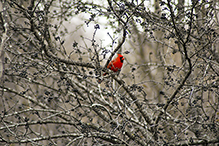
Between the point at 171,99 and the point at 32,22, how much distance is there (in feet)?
6.85

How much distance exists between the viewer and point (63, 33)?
4613 mm

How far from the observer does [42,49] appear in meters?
3.12

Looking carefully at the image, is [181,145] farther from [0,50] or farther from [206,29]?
[0,50]

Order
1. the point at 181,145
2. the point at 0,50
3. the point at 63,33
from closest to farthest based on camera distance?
the point at 0,50, the point at 181,145, the point at 63,33

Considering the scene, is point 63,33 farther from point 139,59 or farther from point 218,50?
point 139,59

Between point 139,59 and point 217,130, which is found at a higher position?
point 139,59

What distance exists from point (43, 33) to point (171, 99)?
1.90 meters

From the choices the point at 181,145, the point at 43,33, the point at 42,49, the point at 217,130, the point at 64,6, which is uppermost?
the point at 64,6

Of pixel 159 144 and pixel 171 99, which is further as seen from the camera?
pixel 171 99

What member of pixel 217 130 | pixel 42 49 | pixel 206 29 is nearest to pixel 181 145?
pixel 217 130

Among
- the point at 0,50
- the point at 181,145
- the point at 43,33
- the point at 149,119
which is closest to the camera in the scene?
the point at 0,50

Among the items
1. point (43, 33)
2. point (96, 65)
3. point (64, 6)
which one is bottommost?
point (96, 65)

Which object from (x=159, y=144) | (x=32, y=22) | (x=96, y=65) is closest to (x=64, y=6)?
(x=32, y=22)

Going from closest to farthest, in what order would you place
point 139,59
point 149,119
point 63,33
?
point 149,119 < point 63,33 < point 139,59
